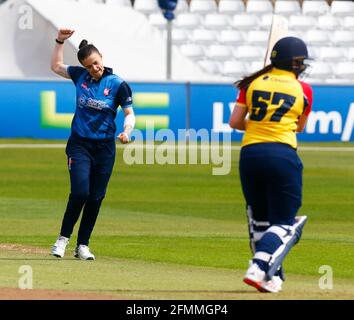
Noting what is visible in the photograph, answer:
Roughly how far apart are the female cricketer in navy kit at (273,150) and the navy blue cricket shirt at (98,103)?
271cm

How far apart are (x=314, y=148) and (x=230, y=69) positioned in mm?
6701

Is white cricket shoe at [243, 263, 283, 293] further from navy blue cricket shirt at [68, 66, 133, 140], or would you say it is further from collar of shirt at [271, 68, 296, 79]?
navy blue cricket shirt at [68, 66, 133, 140]

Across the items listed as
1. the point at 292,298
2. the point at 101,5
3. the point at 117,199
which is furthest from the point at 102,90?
the point at 101,5

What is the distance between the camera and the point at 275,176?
9820mm

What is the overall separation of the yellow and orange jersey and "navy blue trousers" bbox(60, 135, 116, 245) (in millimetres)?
2840

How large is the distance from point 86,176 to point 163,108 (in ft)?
61.3

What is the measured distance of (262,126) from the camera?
32.6 feet

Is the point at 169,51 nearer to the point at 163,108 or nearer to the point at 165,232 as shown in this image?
the point at 163,108

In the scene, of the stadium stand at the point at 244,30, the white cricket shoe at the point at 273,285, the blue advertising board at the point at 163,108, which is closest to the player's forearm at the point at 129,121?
the white cricket shoe at the point at 273,285

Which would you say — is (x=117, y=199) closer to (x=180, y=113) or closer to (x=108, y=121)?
(x=108, y=121)
